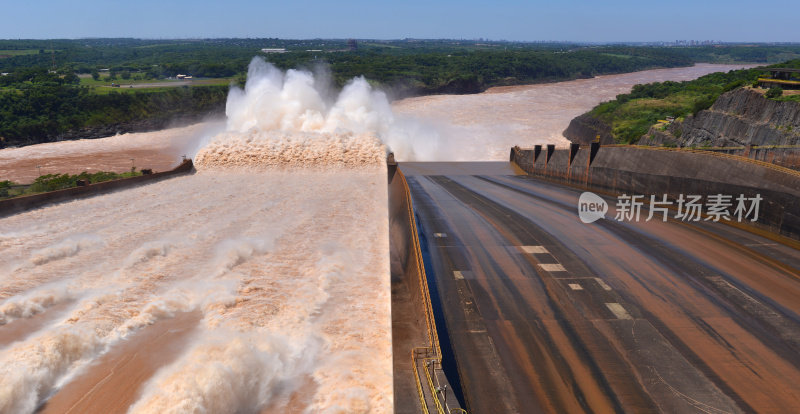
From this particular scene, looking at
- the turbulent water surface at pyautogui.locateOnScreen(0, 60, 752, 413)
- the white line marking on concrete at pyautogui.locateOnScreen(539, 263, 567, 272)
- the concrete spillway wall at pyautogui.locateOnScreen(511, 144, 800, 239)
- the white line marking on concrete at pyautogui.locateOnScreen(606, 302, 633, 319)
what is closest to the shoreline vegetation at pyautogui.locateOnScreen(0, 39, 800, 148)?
the turbulent water surface at pyautogui.locateOnScreen(0, 60, 752, 413)

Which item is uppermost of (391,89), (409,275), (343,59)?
(343,59)

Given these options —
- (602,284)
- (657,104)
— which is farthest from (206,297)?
(657,104)

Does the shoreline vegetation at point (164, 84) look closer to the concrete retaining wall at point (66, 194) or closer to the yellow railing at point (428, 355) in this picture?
the concrete retaining wall at point (66, 194)

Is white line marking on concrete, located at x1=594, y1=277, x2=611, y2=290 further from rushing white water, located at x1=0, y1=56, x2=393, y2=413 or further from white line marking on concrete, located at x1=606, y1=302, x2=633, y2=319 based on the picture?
rushing white water, located at x1=0, y1=56, x2=393, y2=413

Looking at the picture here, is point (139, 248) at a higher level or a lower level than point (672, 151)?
lower

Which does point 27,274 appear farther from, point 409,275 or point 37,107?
point 37,107

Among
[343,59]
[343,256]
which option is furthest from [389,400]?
[343,59]
